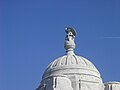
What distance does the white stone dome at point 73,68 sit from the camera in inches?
2960

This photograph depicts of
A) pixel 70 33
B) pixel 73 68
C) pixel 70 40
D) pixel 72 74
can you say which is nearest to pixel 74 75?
pixel 72 74

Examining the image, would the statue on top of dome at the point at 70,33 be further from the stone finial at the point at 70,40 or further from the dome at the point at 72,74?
the dome at the point at 72,74

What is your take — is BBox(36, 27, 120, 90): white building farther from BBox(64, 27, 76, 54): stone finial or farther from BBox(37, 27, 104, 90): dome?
BBox(64, 27, 76, 54): stone finial

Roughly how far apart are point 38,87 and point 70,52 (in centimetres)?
745

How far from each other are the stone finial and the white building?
2.07 feet

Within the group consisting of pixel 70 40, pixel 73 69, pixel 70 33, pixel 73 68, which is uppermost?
pixel 70 33

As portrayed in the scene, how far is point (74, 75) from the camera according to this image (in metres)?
74.7

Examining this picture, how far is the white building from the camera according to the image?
71.9 m

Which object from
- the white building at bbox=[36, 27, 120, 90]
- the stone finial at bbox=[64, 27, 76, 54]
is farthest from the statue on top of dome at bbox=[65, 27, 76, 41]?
the white building at bbox=[36, 27, 120, 90]

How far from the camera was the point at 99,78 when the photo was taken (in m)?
77.0

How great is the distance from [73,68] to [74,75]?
44.6 inches

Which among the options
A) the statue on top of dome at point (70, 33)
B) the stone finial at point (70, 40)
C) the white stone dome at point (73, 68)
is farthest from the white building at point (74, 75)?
the statue on top of dome at point (70, 33)

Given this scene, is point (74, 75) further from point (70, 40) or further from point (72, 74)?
point (70, 40)

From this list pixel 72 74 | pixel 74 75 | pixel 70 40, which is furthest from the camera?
pixel 70 40
